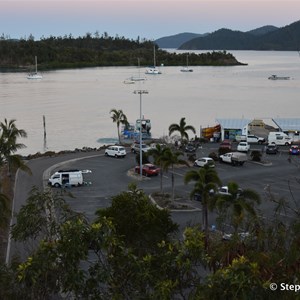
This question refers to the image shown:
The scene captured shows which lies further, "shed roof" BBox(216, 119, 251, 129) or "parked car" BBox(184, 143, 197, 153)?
"shed roof" BBox(216, 119, 251, 129)

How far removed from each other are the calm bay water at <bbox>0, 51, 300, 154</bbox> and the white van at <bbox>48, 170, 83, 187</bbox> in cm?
1558

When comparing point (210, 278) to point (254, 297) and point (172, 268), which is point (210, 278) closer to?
point (254, 297)

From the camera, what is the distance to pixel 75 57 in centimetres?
13575

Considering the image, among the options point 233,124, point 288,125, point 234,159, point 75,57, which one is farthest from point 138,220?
point 75,57

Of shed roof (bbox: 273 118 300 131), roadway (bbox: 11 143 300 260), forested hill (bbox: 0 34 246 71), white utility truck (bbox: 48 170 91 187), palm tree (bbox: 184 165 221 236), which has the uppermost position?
forested hill (bbox: 0 34 246 71)

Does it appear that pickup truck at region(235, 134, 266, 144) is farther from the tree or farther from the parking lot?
the tree

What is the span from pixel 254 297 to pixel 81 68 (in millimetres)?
131449

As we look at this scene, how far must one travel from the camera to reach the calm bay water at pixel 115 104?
143 feet

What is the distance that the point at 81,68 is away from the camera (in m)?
133

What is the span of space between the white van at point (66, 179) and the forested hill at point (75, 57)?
349 ft

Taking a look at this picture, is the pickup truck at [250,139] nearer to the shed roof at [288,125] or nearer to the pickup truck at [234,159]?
the shed roof at [288,125]

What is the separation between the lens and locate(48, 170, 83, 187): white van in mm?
20453

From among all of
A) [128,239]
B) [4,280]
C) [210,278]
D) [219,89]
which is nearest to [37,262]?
[4,280]

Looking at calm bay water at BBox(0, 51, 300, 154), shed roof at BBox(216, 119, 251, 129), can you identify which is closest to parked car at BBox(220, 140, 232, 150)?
shed roof at BBox(216, 119, 251, 129)
